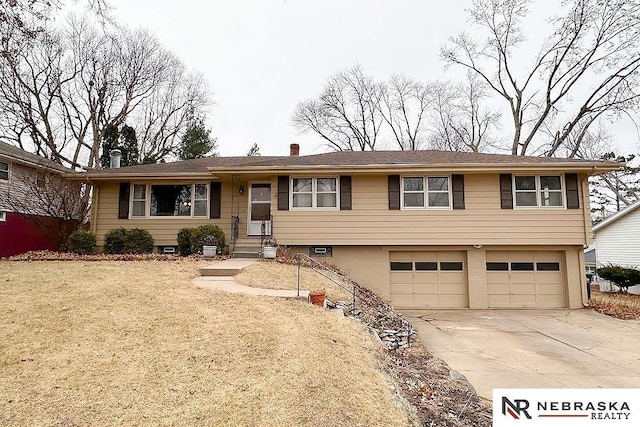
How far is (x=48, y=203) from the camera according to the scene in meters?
13.1

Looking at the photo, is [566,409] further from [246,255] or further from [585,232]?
[585,232]

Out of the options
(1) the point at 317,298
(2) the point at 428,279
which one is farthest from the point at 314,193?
(1) the point at 317,298

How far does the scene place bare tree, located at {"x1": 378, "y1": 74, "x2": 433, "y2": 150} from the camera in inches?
1044

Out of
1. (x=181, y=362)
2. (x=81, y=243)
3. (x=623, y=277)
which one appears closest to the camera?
(x=181, y=362)

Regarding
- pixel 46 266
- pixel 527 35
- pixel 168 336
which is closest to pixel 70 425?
pixel 168 336

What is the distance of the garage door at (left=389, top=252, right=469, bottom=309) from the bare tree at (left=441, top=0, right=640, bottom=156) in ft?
45.8

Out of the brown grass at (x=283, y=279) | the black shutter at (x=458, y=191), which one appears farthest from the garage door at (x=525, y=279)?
the brown grass at (x=283, y=279)

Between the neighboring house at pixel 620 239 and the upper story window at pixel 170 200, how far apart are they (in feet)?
63.7

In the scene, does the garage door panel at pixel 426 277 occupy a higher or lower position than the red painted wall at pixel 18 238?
lower

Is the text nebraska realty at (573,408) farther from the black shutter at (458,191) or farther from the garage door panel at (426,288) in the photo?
the black shutter at (458,191)

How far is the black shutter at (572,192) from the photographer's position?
35.8 feet

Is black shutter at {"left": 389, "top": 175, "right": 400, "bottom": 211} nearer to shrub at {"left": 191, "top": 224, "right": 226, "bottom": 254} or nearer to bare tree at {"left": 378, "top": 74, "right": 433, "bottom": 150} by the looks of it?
shrub at {"left": 191, "top": 224, "right": 226, "bottom": 254}

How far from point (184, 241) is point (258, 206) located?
104 inches

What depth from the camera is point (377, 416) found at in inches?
122
